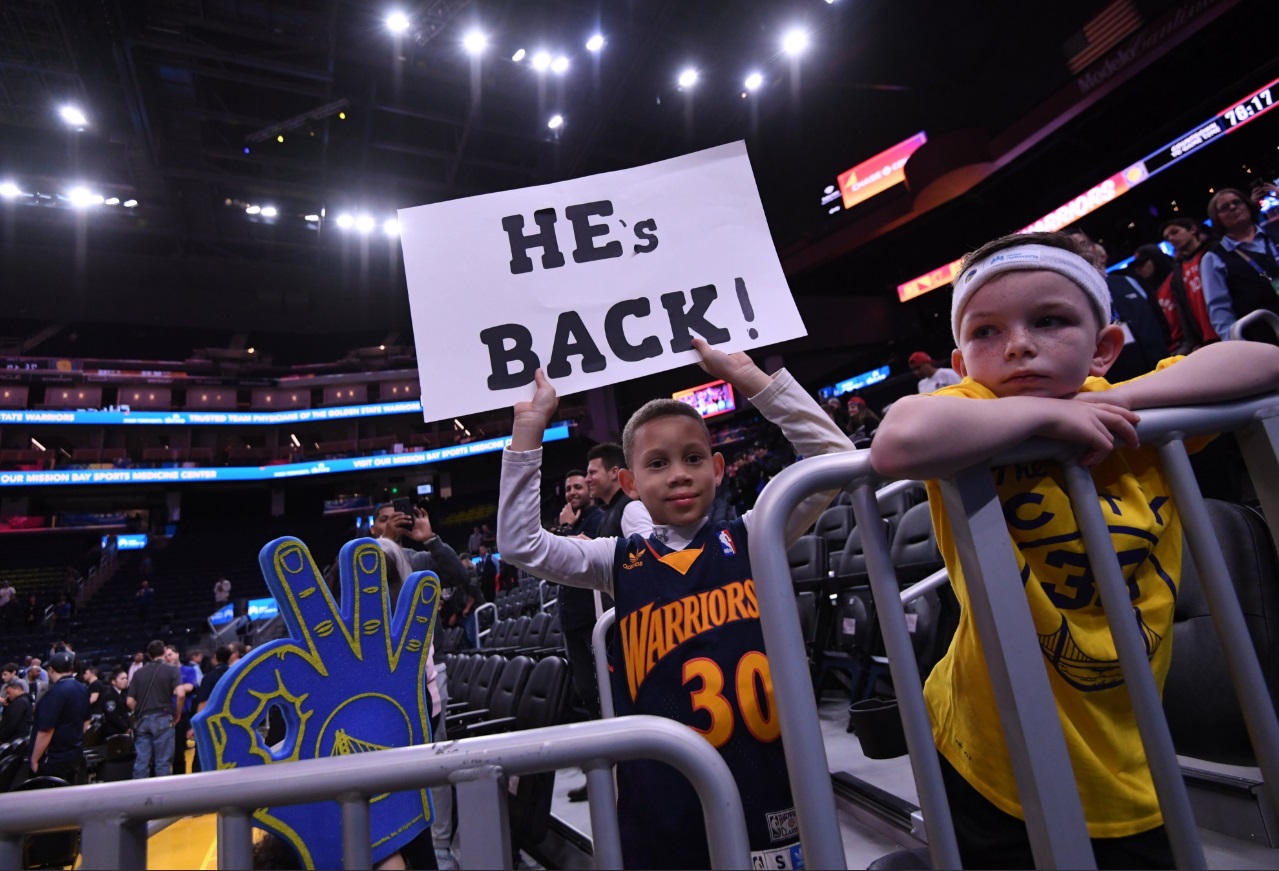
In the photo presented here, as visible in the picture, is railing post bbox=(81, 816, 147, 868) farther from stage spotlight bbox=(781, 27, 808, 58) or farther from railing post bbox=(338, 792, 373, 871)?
stage spotlight bbox=(781, 27, 808, 58)

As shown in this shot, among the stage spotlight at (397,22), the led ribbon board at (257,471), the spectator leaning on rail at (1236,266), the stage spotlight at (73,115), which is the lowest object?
the spectator leaning on rail at (1236,266)

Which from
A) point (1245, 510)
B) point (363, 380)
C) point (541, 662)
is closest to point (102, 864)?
point (1245, 510)

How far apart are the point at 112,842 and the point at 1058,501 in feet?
3.86

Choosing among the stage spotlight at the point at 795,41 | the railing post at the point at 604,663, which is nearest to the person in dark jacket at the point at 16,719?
the railing post at the point at 604,663

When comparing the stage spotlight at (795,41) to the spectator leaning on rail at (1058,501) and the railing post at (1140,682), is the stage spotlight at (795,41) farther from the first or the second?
the railing post at (1140,682)

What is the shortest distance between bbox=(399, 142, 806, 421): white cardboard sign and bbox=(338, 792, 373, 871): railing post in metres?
0.86

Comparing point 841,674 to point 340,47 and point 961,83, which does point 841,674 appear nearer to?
point 961,83

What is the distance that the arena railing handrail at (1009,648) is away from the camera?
702mm

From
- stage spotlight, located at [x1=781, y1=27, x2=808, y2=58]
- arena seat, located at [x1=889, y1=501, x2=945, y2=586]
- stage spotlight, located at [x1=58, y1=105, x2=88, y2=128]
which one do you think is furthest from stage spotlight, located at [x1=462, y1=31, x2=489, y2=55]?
arena seat, located at [x1=889, y1=501, x2=945, y2=586]

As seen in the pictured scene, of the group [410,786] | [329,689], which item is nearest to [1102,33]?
[329,689]

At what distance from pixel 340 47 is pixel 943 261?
1467cm

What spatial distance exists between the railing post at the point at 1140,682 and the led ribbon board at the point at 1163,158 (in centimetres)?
729

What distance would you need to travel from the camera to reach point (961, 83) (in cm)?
1343

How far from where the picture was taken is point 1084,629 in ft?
2.73
